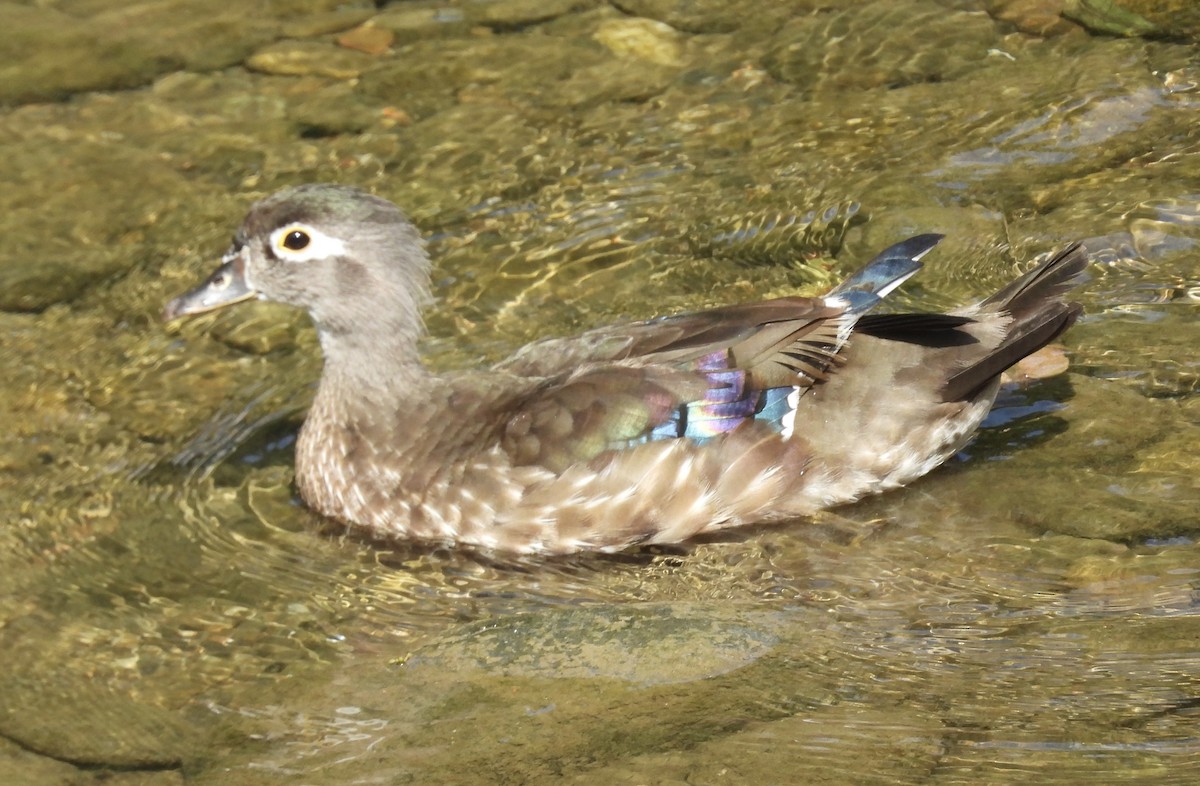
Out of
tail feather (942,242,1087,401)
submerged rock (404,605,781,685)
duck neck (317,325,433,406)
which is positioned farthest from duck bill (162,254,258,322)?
tail feather (942,242,1087,401)

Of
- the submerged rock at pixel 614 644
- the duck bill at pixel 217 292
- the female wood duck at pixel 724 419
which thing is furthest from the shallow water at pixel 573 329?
the duck bill at pixel 217 292

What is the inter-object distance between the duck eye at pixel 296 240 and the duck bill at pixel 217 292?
8.2 inches

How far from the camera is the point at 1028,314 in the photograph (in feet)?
18.9

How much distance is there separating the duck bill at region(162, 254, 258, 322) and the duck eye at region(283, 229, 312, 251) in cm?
21

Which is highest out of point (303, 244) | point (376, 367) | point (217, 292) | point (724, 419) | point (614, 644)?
point (303, 244)

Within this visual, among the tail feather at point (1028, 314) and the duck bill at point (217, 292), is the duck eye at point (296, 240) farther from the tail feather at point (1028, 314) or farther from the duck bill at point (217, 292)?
the tail feather at point (1028, 314)

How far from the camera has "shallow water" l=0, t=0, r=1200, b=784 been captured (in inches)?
177

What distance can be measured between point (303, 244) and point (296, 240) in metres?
0.03

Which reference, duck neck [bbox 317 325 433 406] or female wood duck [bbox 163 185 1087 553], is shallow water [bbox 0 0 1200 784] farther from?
duck neck [bbox 317 325 433 406]

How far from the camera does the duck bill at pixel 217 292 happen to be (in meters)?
6.29

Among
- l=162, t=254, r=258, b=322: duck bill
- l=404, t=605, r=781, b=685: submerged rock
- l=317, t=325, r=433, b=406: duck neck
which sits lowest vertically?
l=404, t=605, r=781, b=685: submerged rock

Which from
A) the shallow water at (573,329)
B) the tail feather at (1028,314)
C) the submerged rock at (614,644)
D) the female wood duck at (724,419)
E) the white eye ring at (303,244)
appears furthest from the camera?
the white eye ring at (303,244)

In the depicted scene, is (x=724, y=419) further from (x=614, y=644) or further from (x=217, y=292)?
(x=217, y=292)

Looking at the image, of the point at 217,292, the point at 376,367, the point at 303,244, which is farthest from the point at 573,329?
the point at 217,292
